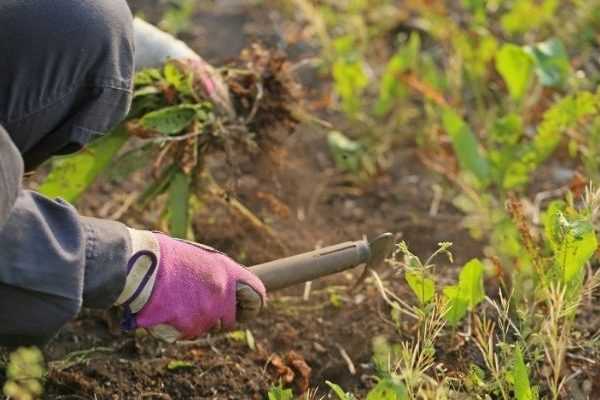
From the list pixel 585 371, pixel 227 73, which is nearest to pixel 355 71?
pixel 227 73

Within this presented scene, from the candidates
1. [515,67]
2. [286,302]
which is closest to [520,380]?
[286,302]

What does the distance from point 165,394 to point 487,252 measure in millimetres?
804

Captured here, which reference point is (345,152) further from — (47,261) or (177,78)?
(47,261)

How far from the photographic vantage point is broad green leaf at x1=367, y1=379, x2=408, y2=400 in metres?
1.40

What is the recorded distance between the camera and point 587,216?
163 centimetres

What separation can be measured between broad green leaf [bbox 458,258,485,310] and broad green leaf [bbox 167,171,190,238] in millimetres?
599

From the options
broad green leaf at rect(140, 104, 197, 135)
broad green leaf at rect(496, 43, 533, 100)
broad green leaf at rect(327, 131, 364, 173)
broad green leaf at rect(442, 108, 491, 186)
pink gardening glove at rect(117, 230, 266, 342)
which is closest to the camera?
pink gardening glove at rect(117, 230, 266, 342)

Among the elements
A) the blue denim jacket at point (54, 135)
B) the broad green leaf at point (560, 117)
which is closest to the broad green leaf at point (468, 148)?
the broad green leaf at point (560, 117)

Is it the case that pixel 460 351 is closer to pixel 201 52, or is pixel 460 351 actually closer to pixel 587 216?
pixel 587 216

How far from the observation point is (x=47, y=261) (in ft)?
4.50

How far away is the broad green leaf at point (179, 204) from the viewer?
205 cm

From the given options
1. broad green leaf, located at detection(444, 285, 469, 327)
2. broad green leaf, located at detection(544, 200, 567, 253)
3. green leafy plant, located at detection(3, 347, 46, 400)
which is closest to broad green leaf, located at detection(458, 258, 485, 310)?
broad green leaf, located at detection(444, 285, 469, 327)

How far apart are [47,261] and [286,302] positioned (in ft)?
2.61

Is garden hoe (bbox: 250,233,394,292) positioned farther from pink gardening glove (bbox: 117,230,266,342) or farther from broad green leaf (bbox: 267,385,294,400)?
broad green leaf (bbox: 267,385,294,400)
